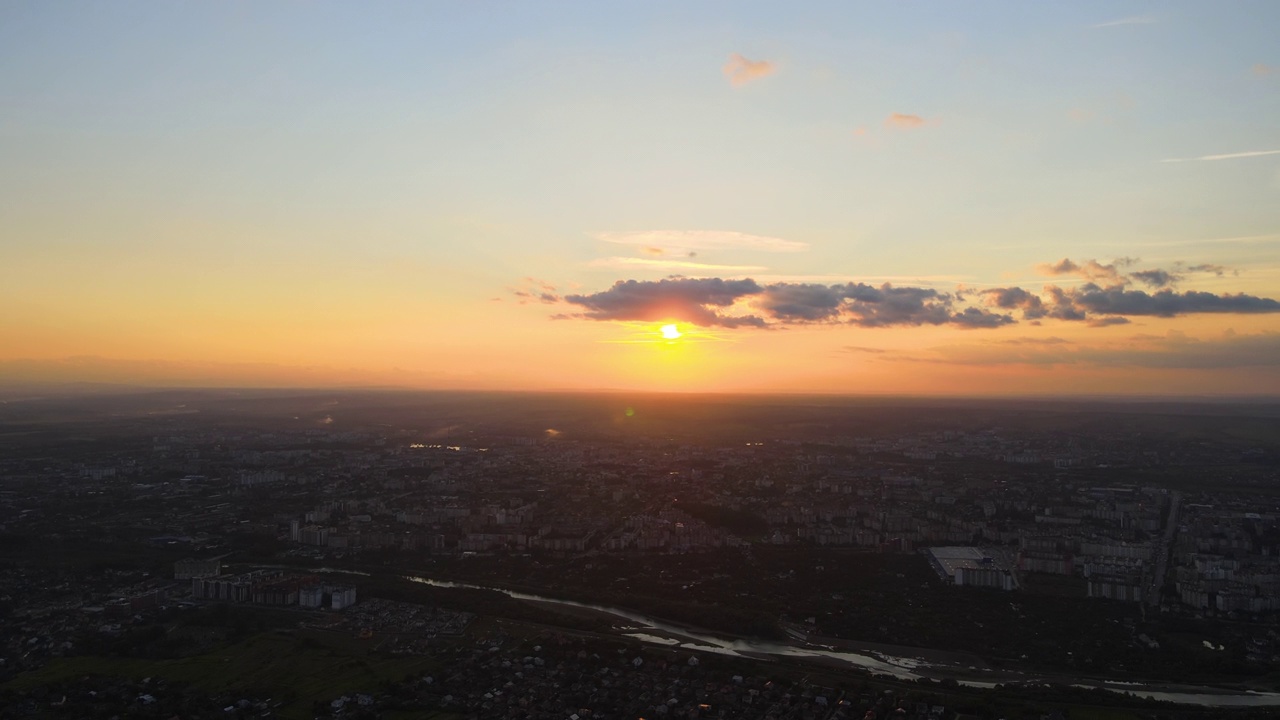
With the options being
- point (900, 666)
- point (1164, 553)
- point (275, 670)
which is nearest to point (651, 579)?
point (900, 666)

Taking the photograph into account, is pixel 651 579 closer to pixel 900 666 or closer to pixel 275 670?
pixel 900 666

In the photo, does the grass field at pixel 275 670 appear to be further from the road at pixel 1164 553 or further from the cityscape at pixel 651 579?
the road at pixel 1164 553

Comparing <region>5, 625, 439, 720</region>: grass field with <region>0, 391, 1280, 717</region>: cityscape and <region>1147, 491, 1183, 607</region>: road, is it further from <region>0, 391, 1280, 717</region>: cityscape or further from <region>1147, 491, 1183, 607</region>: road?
<region>1147, 491, 1183, 607</region>: road

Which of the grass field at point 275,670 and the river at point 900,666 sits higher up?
the grass field at point 275,670

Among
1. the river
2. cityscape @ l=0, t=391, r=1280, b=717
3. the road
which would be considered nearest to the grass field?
cityscape @ l=0, t=391, r=1280, b=717

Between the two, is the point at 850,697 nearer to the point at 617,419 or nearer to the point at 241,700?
the point at 241,700

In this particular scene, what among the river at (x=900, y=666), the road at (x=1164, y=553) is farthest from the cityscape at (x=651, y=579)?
the road at (x=1164, y=553)

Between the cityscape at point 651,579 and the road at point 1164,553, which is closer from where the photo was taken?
the cityscape at point 651,579
